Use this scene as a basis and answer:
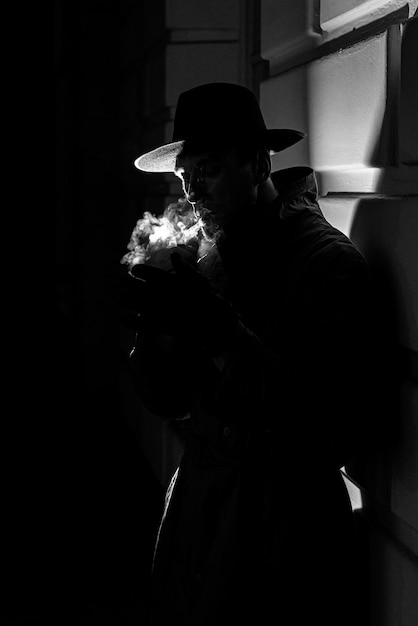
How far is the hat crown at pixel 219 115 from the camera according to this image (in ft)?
8.07

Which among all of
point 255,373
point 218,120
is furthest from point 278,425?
point 218,120

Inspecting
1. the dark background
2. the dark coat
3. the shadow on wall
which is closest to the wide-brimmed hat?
the dark coat

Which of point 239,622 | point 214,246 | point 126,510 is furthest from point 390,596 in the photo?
point 126,510

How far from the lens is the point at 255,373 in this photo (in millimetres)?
2164

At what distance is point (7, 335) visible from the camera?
12.4 meters

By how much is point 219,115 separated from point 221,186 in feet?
0.58

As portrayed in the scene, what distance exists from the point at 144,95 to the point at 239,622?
5081 millimetres

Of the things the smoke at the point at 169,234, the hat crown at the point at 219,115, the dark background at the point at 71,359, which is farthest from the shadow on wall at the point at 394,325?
the dark background at the point at 71,359

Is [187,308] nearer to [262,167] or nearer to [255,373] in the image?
[255,373]

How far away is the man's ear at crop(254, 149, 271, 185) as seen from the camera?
8.17 feet

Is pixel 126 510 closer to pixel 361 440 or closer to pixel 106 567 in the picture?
pixel 106 567

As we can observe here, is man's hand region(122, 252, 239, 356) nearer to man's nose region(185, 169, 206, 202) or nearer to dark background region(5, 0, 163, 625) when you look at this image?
man's nose region(185, 169, 206, 202)

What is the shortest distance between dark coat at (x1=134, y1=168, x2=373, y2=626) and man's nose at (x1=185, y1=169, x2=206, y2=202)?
0.44 ft

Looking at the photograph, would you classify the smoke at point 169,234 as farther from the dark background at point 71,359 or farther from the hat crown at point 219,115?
the dark background at point 71,359
